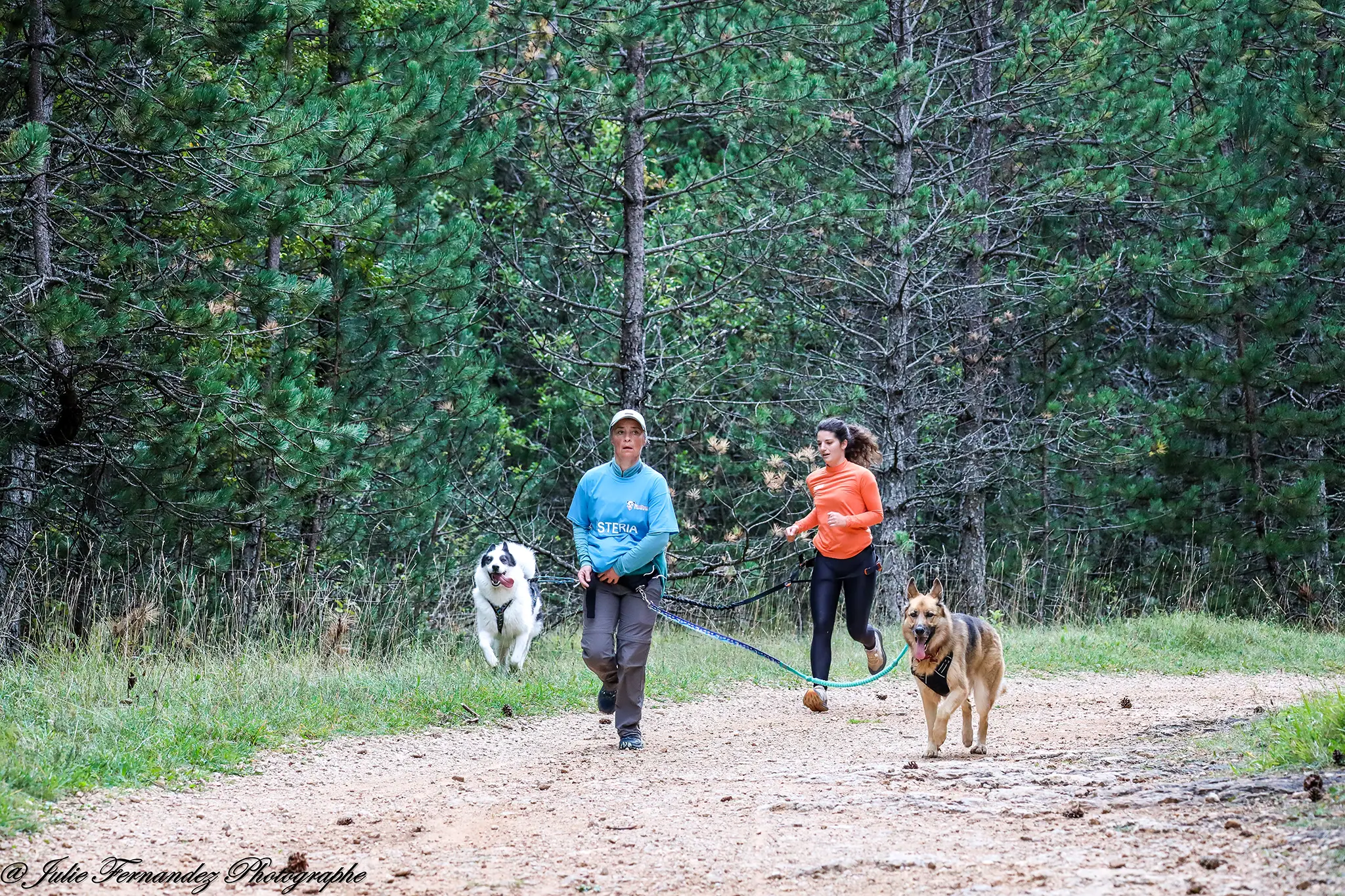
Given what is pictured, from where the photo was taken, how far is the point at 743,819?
5707 millimetres

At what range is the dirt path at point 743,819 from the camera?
14.8 ft

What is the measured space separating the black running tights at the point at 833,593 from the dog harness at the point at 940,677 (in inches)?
86.7

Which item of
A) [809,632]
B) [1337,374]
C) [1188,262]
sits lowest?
[809,632]

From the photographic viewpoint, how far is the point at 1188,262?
16406mm

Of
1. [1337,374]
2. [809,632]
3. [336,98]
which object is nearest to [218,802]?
[336,98]

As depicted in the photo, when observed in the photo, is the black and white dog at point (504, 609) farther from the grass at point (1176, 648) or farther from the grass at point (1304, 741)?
the grass at point (1304, 741)

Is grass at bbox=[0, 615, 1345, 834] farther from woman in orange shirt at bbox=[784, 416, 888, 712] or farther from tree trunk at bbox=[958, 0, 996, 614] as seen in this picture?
tree trunk at bbox=[958, 0, 996, 614]

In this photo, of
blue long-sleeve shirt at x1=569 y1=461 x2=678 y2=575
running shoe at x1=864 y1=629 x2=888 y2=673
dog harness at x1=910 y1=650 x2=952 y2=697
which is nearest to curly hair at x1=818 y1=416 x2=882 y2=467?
running shoe at x1=864 y1=629 x2=888 y2=673

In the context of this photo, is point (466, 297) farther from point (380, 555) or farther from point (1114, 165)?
point (1114, 165)

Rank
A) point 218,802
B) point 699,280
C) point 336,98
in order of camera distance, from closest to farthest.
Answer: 1. point 218,802
2. point 336,98
3. point 699,280

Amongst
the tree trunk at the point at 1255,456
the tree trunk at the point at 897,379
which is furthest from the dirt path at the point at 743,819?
the tree trunk at the point at 1255,456

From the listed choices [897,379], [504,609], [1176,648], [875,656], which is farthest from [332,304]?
[1176,648]

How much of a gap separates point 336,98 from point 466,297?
2765 millimetres

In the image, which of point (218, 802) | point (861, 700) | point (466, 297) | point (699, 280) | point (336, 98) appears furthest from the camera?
point (699, 280)
